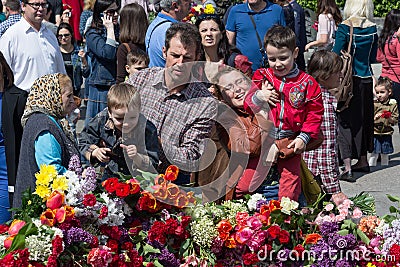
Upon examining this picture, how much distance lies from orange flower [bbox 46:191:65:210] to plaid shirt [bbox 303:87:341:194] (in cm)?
206

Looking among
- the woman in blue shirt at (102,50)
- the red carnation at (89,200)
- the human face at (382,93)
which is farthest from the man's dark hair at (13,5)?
the red carnation at (89,200)

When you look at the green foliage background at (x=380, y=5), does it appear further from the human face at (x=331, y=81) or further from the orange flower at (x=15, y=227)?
the orange flower at (x=15, y=227)

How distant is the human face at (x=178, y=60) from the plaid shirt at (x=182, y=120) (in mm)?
68

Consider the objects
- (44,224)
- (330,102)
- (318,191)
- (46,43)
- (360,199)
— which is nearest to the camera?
(44,224)

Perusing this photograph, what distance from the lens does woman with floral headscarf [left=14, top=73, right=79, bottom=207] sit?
15.0 ft

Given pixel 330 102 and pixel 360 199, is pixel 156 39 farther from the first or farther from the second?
pixel 360 199

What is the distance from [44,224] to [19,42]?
3.38 meters

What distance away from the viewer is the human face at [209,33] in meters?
6.24

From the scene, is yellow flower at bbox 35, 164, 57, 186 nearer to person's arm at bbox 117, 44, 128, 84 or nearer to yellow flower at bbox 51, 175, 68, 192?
yellow flower at bbox 51, 175, 68, 192

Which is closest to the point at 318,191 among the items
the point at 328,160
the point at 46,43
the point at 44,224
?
the point at 328,160

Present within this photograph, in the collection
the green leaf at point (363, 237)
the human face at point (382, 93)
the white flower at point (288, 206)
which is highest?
the white flower at point (288, 206)

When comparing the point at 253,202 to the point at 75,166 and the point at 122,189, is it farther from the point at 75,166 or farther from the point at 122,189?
the point at 75,166

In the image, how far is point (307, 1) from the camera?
16812 millimetres

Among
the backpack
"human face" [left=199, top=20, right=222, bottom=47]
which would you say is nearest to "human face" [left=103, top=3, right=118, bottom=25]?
"human face" [left=199, top=20, right=222, bottom=47]
